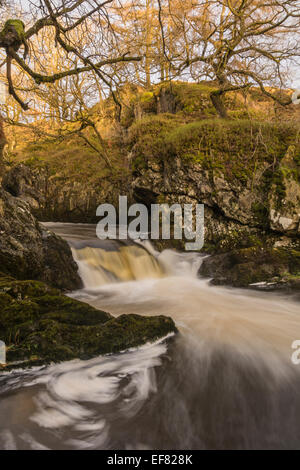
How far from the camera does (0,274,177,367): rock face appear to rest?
2.55 meters

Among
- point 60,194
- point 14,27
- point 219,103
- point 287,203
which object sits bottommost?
point 287,203

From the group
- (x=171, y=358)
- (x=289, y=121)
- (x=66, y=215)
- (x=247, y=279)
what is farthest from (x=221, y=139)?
(x=66, y=215)

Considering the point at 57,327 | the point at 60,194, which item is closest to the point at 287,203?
the point at 57,327

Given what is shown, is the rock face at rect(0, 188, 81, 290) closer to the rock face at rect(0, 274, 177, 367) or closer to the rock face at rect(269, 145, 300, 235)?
the rock face at rect(0, 274, 177, 367)

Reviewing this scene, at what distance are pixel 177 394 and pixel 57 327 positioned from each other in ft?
4.34

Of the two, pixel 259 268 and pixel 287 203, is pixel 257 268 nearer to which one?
pixel 259 268

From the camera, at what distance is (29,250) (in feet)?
15.3

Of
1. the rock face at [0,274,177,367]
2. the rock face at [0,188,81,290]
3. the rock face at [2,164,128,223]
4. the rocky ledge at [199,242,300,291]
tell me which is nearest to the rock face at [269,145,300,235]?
the rocky ledge at [199,242,300,291]

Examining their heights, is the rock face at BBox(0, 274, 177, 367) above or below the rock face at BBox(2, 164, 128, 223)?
below

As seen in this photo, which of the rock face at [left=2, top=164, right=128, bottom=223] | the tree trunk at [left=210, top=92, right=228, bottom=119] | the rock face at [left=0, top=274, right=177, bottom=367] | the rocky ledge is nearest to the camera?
the rock face at [left=0, top=274, right=177, bottom=367]

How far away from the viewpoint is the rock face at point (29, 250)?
4.37 m

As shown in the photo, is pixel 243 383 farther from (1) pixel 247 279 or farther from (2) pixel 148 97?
(2) pixel 148 97

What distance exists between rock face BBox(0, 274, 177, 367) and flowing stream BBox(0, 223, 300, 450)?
0.12 metres

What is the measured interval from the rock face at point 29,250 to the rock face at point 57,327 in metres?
1.08
